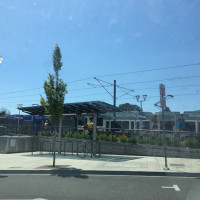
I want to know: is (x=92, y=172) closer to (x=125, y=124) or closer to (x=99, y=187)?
(x=99, y=187)

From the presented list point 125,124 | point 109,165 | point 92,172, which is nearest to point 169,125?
point 125,124

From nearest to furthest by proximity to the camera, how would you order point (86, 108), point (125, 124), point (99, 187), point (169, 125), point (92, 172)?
point (99, 187) < point (92, 172) < point (86, 108) < point (169, 125) < point (125, 124)

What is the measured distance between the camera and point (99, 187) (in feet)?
22.7

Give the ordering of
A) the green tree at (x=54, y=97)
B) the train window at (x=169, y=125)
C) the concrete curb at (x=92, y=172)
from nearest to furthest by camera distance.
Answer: the concrete curb at (x=92, y=172) < the green tree at (x=54, y=97) < the train window at (x=169, y=125)

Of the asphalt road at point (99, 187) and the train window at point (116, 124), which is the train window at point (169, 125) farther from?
the asphalt road at point (99, 187)

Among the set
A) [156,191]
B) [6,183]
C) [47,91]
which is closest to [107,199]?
[156,191]

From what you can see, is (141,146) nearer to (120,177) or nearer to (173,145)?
(173,145)

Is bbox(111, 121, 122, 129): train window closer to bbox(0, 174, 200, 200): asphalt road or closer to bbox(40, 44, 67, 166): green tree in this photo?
bbox(40, 44, 67, 166): green tree

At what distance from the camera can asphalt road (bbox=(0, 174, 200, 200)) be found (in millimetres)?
5949

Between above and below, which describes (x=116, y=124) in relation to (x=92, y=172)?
above

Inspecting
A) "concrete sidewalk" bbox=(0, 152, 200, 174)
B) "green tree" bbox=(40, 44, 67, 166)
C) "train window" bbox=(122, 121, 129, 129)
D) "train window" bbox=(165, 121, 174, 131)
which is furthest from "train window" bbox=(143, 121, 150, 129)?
"green tree" bbox=(40, 44, 67, 166)

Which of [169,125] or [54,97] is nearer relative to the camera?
[54,97]

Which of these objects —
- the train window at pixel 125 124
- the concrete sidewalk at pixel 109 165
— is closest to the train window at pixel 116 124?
the train window at pixel 125 124

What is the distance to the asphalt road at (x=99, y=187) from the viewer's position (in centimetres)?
595
